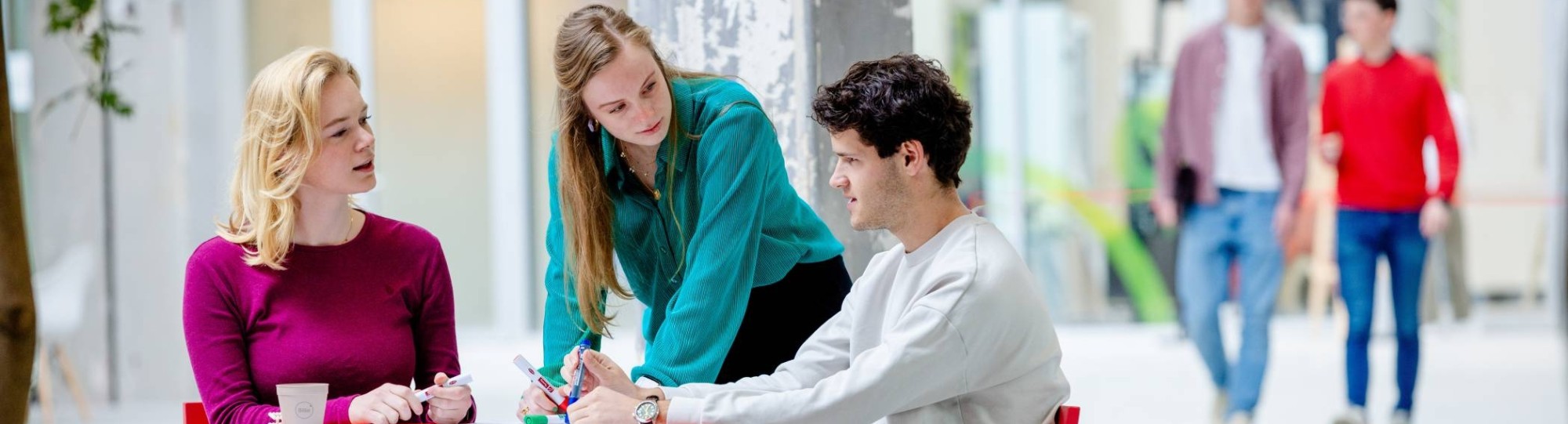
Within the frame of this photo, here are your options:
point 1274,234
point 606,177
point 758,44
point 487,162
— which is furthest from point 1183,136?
point 487,162

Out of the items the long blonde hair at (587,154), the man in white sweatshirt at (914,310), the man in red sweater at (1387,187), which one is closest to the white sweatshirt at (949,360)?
the man in white sweatshirt at (914,310)

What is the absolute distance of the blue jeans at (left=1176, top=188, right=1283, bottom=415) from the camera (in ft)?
A: 17.1

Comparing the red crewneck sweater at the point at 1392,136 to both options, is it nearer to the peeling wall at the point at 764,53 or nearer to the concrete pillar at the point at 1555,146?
the peeling wall at the point at 764,53

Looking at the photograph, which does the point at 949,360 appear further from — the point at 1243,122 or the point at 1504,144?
the point at 1504,144

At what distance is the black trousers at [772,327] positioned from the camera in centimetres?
239

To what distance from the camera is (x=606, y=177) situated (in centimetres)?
231

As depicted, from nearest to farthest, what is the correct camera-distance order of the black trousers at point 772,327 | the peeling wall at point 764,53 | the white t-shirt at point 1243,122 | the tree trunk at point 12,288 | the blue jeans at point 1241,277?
the black trousers at point 772,327, the tree trunk at point 12,288, the peeling wall at point 764,53, the blue jeans at point 1241,277, the white t-shirt at point 1243,122

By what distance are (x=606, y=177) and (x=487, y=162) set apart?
20.6ft

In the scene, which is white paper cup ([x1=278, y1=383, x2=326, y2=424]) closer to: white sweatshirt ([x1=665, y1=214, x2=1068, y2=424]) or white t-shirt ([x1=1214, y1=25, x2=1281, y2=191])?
white sweatshirt ([x1=665, y1=214, x2=1068, y2=424])

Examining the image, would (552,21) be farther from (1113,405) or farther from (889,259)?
(889,259)

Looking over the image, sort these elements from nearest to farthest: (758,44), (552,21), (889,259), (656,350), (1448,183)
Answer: (889,259) → (656,350) → (758,44) → (1448,183) → (552,21)

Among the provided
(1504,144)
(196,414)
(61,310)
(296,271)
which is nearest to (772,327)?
(296,271)

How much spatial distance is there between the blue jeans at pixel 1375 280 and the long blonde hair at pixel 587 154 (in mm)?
3612

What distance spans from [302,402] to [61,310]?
15.5 feet
